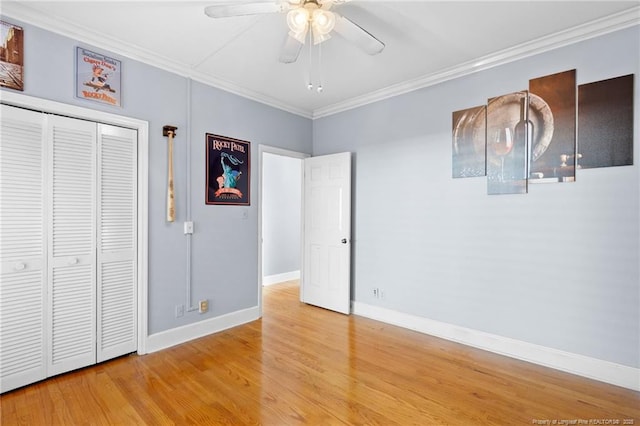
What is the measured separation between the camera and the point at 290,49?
7.11 ft

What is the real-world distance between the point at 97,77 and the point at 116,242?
1.40m

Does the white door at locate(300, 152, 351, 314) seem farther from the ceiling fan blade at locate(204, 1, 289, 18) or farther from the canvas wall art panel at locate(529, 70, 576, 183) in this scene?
the ceiling fan blade at locate(204, 1, 289, 18)

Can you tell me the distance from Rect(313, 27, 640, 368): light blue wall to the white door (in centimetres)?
18

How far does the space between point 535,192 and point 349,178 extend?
1961mm

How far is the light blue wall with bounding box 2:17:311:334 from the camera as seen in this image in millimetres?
2418

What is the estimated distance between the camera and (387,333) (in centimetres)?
335

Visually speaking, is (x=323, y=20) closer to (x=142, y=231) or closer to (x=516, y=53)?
(x=516, y=53)

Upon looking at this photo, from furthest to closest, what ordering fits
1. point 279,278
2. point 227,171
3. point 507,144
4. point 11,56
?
point 279,278, point 227,171, point 507,144, point 11,56

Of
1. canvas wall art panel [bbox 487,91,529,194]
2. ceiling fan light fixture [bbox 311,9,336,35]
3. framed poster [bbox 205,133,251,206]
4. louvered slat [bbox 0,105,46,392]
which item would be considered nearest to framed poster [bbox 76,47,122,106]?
louvered slat [bbox 0,105,46,392]

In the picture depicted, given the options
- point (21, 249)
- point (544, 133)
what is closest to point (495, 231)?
point (544, 133)

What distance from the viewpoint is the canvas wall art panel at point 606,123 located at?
90.8 inches

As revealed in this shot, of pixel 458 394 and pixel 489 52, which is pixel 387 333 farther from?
pixel 489 52

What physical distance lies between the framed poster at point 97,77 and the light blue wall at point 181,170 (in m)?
0.05

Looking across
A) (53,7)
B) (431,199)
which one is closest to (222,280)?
(431,199)
